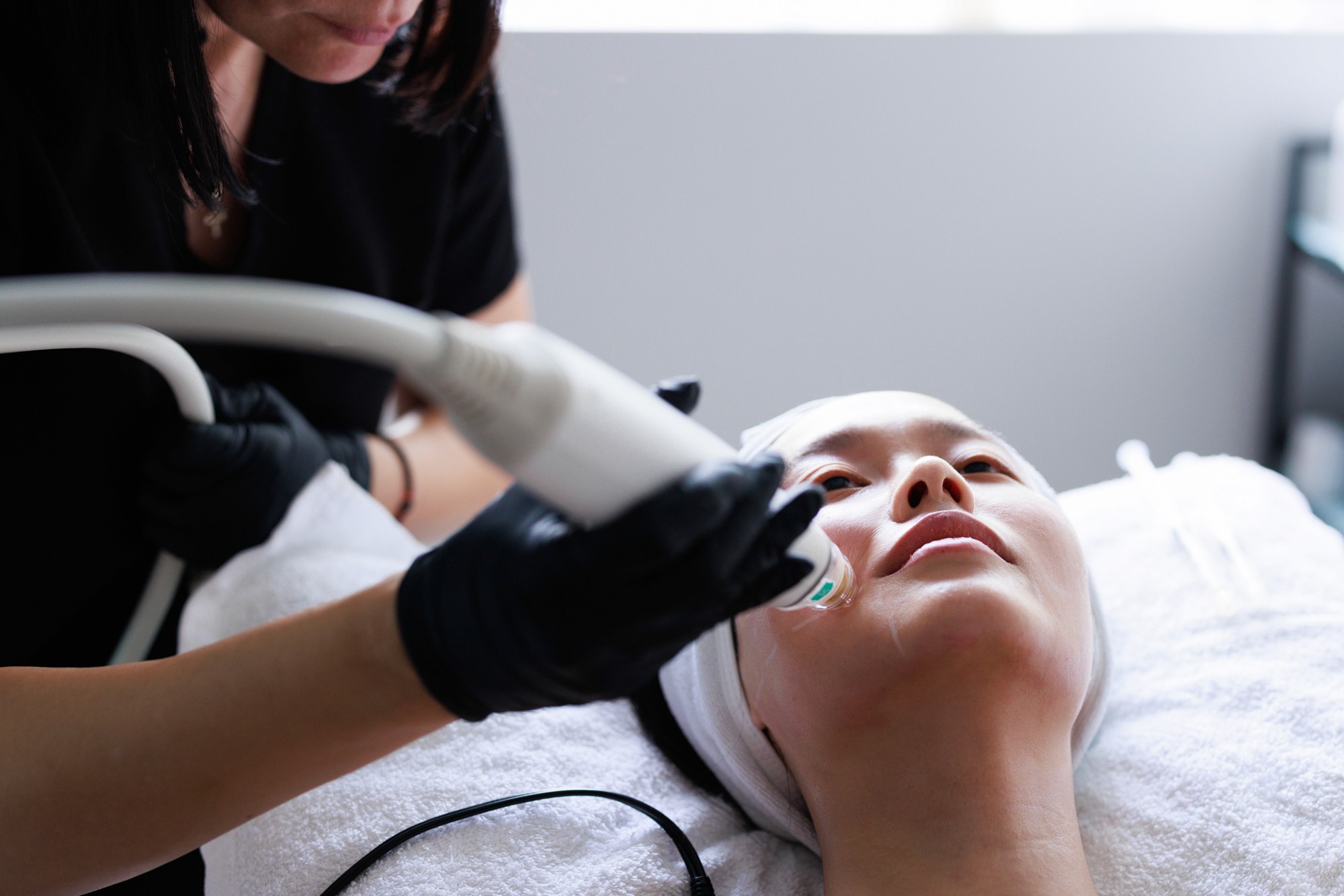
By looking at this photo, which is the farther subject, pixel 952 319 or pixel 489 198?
pixel 952 319

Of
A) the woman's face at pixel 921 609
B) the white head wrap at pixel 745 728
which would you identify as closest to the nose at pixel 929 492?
the woman's face at pixel 921 609

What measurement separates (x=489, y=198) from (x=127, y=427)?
0.58 meters

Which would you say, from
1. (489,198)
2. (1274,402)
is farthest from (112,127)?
(1274,402)

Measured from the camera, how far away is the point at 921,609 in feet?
2.84

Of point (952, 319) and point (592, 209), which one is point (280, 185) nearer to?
point (592, 209)

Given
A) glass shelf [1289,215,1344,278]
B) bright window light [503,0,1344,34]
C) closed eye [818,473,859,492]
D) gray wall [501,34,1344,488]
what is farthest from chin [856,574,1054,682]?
glass shelf [1289,215,1344,278]

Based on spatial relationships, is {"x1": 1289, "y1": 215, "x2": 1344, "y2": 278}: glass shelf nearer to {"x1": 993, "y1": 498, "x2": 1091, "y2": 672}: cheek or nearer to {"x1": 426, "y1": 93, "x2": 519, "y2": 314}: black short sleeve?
{"x1": 993, "y1": 498, "x2": 1091, "y2": 672}: cheek

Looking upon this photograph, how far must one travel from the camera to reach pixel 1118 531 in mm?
1437

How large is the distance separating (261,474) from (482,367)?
2.50 feet

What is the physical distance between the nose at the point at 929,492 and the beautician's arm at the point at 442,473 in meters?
0.75

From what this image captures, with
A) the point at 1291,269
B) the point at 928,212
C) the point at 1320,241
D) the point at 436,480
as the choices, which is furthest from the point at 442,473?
the point at 1291,269

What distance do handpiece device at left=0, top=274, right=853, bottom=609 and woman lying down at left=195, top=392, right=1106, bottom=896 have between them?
0.26m

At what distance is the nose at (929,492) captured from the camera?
3.12ft

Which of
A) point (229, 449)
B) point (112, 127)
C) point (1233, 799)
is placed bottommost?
point (1233, 799)
